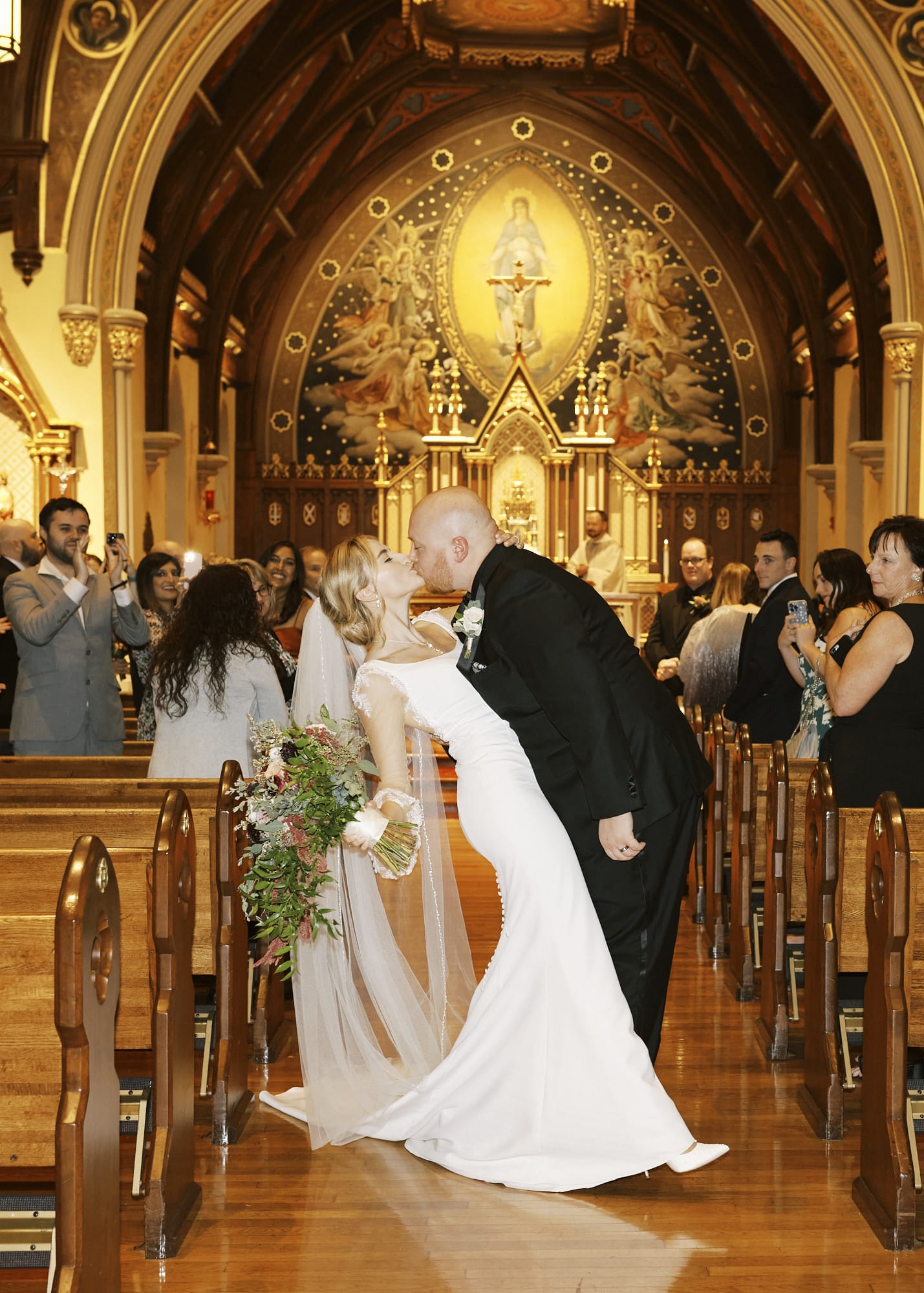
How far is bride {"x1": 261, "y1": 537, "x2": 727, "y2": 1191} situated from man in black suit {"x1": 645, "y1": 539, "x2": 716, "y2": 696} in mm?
4290

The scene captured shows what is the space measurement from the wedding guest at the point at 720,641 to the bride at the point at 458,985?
2.70 meters

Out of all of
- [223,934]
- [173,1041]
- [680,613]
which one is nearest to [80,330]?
[680,613]

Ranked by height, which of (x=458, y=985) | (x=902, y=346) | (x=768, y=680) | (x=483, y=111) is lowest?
(x=458, y=985)

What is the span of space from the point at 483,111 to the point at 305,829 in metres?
16.2

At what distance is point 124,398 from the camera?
35.1 ft

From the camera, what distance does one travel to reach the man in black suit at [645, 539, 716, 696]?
8406 millimetres

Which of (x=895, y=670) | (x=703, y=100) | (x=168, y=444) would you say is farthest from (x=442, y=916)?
(x=703, y=100)

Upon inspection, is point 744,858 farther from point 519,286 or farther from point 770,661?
point 519,286

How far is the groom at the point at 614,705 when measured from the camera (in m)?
3.54

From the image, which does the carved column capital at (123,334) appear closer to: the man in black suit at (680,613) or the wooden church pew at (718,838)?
the man in black suit at (680,613)

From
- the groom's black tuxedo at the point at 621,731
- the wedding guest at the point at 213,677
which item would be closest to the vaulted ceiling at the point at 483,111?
the wedding guest at the point at 213,677

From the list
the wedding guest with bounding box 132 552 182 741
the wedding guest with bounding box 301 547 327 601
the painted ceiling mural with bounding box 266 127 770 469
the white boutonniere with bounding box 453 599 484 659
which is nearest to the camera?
the white boutonniere with bounding box 453 599 484 659

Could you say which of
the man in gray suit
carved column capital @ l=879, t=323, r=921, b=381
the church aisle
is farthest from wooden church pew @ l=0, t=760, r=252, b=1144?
carved column capital @ l=879, t=323, r=921, b=381

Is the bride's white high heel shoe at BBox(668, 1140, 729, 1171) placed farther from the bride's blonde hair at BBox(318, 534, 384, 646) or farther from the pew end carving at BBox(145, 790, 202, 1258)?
the bride's blonde hair at BBox(318, 534, 384, 646)
